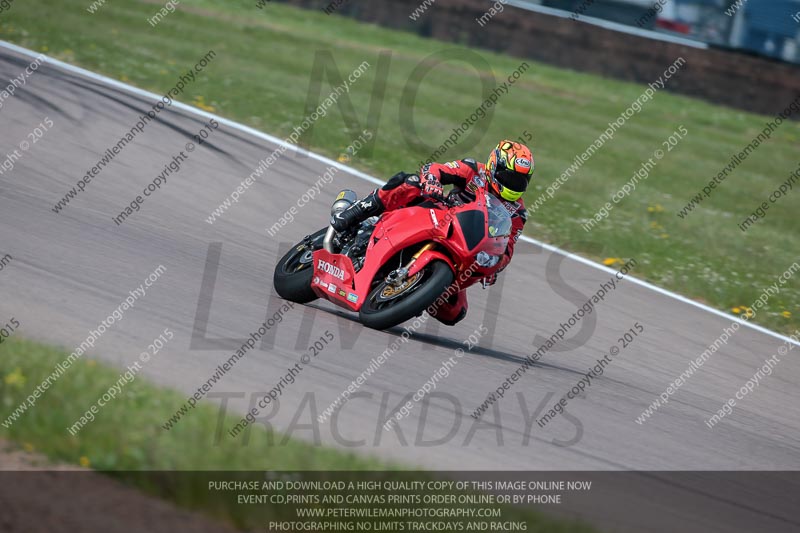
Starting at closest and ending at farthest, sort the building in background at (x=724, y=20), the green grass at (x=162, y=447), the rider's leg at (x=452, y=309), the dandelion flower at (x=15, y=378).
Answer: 1. the green grass at (x=162, y=447)
2. the dandelion flower at (x=15, y=378)
3. the rider's leg at (x=452, y=309)
4. the building in background at (x=724, y=20)

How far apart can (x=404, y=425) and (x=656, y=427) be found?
7.51 ft

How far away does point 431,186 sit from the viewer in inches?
313

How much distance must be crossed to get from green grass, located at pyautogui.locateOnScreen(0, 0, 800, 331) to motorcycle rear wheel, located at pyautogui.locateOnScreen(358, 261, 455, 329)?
5789 millimetres

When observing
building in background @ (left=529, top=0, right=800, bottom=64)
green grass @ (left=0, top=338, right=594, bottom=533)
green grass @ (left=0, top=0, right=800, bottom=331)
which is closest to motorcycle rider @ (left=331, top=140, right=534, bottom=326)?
green grass @ (left=0, top=338, right=594, bottom=533)

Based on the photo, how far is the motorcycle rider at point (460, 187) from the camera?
790 centimetres

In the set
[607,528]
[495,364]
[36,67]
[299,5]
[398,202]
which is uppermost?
[607,528]

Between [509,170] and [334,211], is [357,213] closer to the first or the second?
[334,211]

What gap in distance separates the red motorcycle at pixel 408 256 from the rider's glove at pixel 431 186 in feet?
0.42

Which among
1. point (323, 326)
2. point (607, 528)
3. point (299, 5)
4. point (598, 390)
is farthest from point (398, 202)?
point (299, 5)

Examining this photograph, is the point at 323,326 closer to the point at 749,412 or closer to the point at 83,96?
the point at 749,412

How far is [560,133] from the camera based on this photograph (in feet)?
69.3

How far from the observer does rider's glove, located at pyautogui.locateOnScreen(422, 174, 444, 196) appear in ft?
26.0

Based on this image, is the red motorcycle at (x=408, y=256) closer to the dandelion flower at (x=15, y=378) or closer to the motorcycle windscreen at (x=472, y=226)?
the motorcycle windscreen at (x=472, y=226)

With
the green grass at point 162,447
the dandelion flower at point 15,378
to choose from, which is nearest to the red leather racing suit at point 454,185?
the green grass at point 162,447
